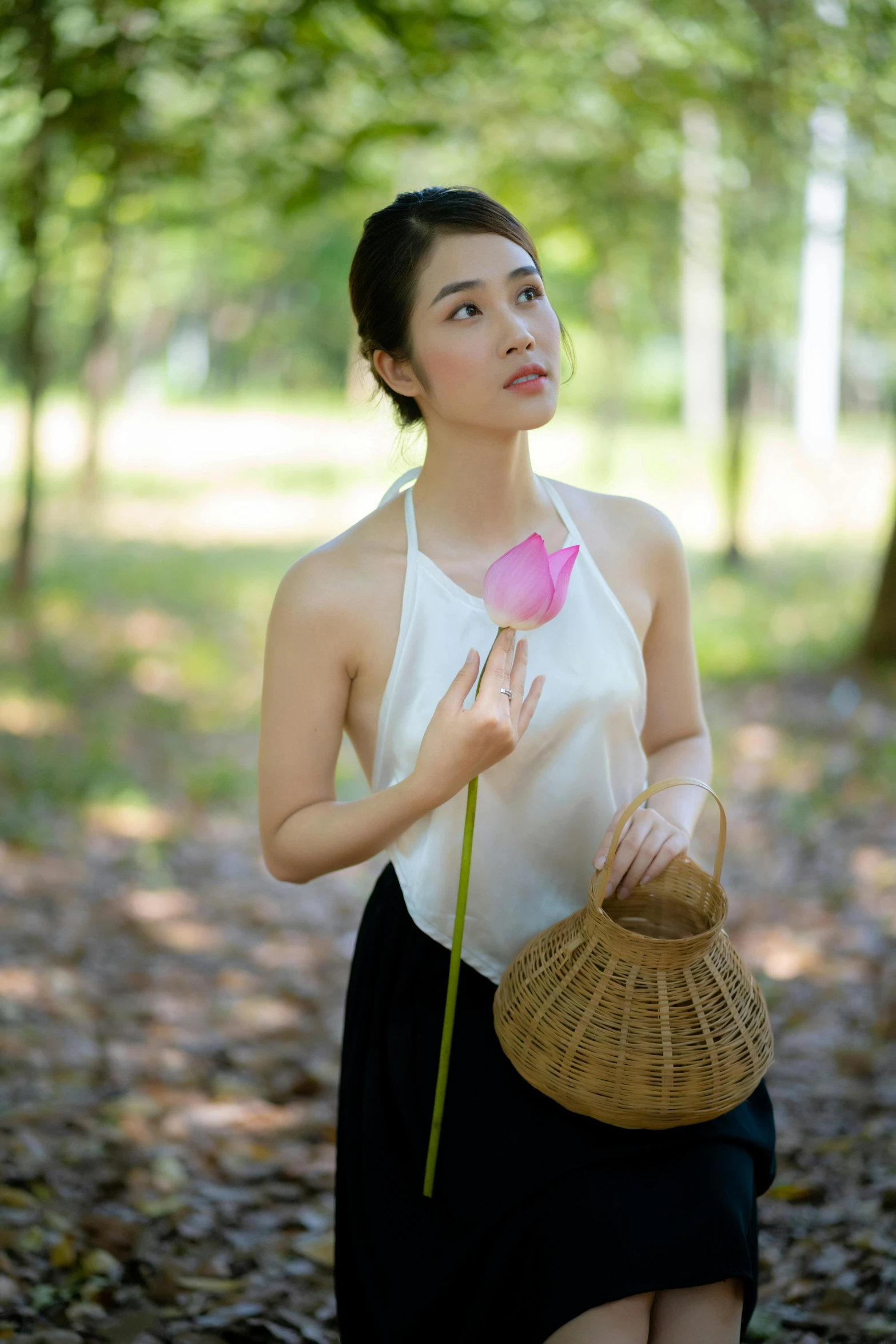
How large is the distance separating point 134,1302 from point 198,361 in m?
53.3

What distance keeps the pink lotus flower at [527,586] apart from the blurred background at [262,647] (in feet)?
2.77

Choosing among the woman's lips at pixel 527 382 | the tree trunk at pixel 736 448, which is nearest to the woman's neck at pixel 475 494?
the woman's lips at pixel 527 382

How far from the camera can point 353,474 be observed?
18656mm

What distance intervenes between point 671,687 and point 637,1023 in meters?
0.90

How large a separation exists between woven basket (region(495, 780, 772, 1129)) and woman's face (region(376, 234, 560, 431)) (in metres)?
0.71

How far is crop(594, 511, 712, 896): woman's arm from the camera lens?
2277 mm

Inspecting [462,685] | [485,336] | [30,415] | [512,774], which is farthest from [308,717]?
[30,415]

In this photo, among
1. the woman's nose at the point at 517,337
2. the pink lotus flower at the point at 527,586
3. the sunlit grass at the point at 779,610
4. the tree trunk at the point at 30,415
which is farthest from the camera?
the tree trunk at the point at 30,415

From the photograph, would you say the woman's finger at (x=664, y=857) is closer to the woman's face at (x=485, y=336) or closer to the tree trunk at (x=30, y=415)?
the woman's face at (x=485, y=336)

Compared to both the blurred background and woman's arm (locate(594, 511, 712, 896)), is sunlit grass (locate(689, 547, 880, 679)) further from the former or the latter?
woman's arm (locate(594, 511, 712, 896))

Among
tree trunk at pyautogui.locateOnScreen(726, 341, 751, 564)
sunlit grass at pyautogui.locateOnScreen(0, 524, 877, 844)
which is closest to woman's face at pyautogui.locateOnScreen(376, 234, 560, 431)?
sunlit grass at pyautogui.locateOnScreen(0, 524, 877, 844)

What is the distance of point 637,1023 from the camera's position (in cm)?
167

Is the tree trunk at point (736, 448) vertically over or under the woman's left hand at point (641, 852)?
over

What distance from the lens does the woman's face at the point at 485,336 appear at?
209 cm
